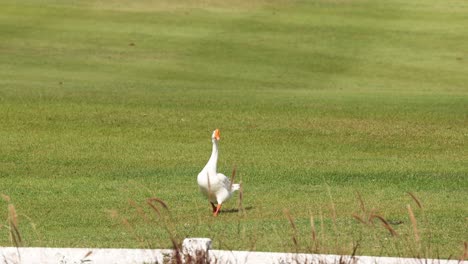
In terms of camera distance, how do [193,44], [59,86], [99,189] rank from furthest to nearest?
1. [193,44]
2. [59,86]
3. [99,189]

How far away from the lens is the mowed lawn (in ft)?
32.4

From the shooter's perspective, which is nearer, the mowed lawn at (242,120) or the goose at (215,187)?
the mowed lawn at (242,120)

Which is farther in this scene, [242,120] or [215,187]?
[242,120]

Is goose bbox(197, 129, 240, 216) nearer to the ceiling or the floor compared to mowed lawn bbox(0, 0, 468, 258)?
nearer to the ceiling

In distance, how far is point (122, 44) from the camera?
2598cm

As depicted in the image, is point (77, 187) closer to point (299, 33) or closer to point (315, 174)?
point (315, 174)

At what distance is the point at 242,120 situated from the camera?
1680cm

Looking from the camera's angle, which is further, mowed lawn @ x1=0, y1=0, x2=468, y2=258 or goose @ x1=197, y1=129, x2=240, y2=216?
goose @ x1=197, y1=129, x2=240, y2=216

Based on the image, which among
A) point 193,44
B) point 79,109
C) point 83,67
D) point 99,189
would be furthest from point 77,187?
point 193,44

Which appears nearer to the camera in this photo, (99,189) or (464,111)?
(99,189)

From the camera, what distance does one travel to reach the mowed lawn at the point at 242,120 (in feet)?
32.4

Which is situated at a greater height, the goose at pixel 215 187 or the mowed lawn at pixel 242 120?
the goose at pixel 215 187

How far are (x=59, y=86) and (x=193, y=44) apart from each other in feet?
20.7

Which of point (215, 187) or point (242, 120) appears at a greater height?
point (215, 187)
